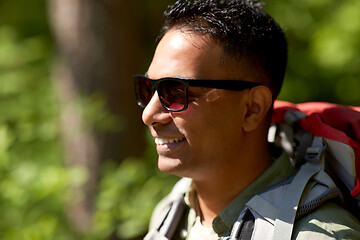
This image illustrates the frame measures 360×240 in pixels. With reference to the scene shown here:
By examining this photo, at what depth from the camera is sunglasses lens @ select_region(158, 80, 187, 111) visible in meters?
2.00

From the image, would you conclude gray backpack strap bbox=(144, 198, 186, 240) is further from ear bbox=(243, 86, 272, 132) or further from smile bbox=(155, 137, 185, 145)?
ear bbox=(243, 86, 272, 132)

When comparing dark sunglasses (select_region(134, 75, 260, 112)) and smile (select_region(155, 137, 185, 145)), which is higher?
dark sunglasses (select_region(134, 75, 260, 112))

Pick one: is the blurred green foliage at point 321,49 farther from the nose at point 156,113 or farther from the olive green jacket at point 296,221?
the nose at point 156,113

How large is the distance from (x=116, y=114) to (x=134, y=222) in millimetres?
1625

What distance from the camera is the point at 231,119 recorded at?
2.07 m

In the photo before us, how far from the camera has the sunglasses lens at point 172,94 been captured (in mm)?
1999

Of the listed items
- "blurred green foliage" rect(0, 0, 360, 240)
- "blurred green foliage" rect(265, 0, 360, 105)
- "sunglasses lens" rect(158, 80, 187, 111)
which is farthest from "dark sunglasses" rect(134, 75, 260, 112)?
"blurred green foliage" rect(265, 0, 360, 105)

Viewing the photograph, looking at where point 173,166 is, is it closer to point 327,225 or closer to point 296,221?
point 296,221

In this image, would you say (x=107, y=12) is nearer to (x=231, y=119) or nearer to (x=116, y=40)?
(x=116, y=40)

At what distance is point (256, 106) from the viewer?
2.14 metres

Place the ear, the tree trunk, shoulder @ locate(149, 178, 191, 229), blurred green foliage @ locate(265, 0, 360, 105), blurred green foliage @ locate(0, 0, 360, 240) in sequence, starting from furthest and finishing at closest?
blurred green foliage @ locate(265, 0, 360, 105) < the tree trunk < blurred green foliage @ locate(0, 0, 360, 240) < shoulder @ locate(149, 178, 191, 229) < the ear

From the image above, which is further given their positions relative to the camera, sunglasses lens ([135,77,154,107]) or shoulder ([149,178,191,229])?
shoulder ([149,178,191,229])

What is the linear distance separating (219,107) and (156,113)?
0.93 ft

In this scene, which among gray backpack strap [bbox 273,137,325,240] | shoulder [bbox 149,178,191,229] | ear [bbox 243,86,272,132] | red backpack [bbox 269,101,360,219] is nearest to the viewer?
gray backpack strap [bbox 273,137,325,240]
